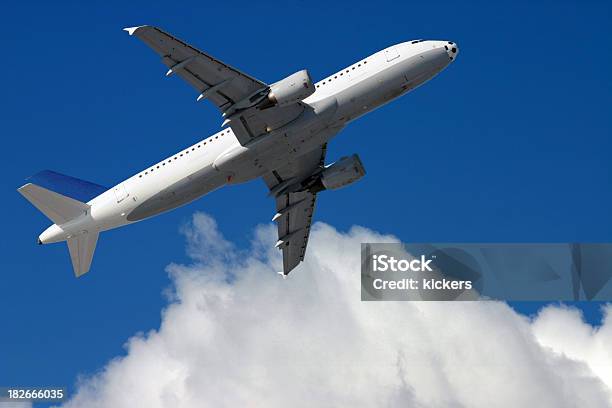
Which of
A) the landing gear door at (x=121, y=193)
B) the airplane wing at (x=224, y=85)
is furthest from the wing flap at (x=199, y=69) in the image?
the landing gear door at (x=121, y=193)

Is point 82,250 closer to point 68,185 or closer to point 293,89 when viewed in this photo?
point 68,185

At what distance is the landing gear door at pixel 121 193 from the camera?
79438mm

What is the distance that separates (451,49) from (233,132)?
15.9 meters

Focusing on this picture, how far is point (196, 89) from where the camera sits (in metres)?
74.7

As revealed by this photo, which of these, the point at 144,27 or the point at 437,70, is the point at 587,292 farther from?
the point at 144,27

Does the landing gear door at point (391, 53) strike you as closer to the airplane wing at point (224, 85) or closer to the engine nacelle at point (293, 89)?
the engine nacelle at point (293, 89)

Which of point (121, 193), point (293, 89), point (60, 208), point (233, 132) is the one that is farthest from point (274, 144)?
point (60, 208)

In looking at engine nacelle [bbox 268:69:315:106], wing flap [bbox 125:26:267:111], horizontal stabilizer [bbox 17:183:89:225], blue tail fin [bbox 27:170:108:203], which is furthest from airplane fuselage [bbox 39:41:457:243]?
wing flap [bbox 125:26:267:111]

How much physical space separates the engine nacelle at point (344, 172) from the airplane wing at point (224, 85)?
30.1 feet

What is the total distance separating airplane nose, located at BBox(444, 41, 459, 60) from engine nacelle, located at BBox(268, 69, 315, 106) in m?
10.5

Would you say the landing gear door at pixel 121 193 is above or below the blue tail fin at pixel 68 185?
below

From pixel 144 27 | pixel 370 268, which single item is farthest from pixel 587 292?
pixel 144 27

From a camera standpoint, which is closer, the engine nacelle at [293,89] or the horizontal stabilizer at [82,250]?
the engine nacelle at [293,89]

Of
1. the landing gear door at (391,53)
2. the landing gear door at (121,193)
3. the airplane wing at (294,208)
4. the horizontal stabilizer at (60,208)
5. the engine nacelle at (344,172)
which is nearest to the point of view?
the landing gear door at (391,53)
